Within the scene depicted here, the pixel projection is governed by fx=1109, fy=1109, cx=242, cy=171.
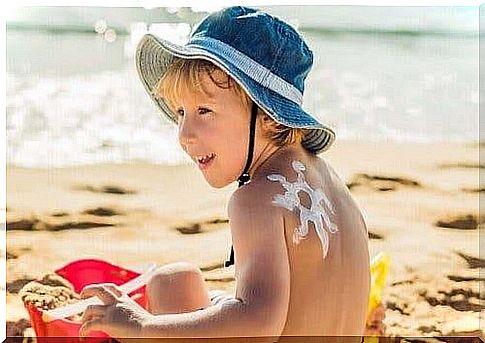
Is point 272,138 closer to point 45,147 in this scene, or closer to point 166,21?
point 166,21

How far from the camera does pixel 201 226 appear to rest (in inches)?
118

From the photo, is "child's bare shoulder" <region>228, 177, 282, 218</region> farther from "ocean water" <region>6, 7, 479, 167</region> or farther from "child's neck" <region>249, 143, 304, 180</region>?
"ocean water" <region>6, 7, 479, 167</region>

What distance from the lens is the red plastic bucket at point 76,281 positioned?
2963 mm

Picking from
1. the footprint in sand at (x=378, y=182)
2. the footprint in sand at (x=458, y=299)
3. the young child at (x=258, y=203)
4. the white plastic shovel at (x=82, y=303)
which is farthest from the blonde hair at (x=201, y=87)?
the footprint in sand at (x=458, y=299)

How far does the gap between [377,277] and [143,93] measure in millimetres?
808

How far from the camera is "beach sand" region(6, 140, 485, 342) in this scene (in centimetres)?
301

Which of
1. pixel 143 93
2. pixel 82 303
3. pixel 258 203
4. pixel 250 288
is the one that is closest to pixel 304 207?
pixel 258 203

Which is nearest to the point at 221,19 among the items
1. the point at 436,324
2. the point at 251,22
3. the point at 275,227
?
the point at 251,22

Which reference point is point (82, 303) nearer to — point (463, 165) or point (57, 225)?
point (57, 225)

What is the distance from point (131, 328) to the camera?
2.77 metres

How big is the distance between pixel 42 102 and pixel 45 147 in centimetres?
12

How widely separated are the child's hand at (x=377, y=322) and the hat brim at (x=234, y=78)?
46 centimetres

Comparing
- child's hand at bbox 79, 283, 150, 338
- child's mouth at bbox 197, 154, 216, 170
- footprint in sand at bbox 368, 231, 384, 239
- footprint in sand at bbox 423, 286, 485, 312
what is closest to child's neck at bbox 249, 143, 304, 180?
child's mouth at bbox 197, 154, 216, 170

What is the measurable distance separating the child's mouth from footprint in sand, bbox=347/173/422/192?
389 millimetres
